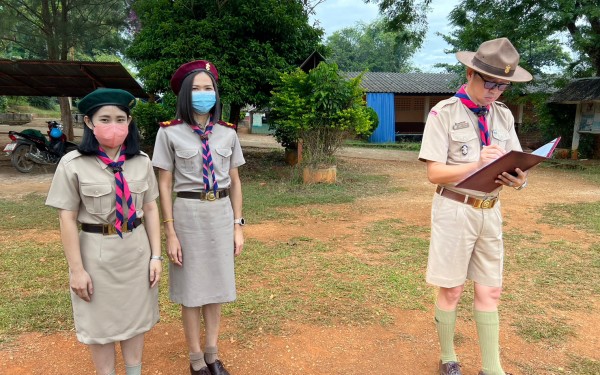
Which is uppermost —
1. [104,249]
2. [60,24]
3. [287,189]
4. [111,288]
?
[60,24]

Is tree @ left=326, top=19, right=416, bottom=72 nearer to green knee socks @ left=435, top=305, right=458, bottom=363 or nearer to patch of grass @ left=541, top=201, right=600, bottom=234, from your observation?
patch of grass @ left=541, top=201, right=600, bottom=234

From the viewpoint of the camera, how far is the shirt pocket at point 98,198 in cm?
189

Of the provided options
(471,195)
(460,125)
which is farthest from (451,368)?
(460,125)

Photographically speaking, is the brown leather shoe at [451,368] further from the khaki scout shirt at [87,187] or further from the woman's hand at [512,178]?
the khaki scout shirt at [87,187]

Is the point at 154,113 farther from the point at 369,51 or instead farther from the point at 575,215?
the point at 369,51

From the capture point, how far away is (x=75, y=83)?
419 inches

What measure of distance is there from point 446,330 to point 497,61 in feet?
4.59

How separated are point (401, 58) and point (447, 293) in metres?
39.8

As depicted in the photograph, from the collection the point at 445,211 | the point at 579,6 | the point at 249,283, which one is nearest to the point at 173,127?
the point at 445,211

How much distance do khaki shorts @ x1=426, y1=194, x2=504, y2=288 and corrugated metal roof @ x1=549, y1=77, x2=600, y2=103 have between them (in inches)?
471

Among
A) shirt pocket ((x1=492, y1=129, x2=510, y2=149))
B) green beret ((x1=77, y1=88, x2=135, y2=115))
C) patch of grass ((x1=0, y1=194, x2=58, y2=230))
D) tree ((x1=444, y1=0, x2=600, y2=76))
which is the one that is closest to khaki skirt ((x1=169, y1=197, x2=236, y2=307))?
green beret ((x1=77, y1=88, x2=135, y2=115))

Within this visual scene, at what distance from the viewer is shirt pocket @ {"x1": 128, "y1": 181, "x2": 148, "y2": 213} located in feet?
6.58

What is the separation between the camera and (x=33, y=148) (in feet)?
33.2

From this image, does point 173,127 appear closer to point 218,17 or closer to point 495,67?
point 495,67
